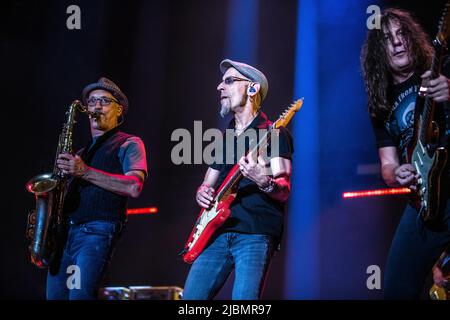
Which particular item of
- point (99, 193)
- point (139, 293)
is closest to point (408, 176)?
point (99, 193)

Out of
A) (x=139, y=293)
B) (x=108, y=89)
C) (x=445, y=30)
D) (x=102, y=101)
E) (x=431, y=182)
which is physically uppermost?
(x=445, y=30)

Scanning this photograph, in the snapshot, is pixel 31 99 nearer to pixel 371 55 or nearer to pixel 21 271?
pixel 21 271

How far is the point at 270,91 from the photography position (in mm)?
7504

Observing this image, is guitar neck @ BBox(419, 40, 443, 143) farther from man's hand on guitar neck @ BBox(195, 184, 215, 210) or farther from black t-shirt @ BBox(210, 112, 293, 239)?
man's hand on guitar neck @ BBox(195, 184, 215, 210)

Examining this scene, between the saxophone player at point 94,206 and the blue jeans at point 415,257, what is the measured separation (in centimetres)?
194

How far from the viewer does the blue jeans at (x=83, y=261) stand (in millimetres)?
3748

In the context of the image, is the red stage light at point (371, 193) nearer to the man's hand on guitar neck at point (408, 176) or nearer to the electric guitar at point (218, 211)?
the electric guitar at point (218, 211)

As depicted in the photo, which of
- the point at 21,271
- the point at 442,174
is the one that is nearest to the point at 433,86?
the point at 442,174

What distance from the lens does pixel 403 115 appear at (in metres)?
3.41

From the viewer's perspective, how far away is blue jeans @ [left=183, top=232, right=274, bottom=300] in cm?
332

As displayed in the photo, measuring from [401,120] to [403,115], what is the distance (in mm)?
35

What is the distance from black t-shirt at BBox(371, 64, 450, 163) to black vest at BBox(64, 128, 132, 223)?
6.55ft

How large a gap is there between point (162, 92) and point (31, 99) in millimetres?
1803

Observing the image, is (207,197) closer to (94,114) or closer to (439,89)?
(94,114)
